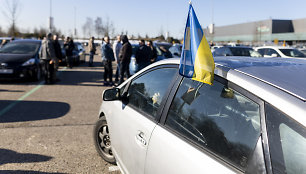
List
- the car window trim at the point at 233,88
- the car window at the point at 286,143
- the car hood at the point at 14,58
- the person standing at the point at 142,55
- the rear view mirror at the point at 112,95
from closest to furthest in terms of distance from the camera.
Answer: the car window at the point at 286,143 → the car window trim at the point at 233,88 → the rear view mirror at the point at 112,95 → the car hood at the point at 14,58 → the person standing at the point at 142,55

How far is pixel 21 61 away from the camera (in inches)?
396

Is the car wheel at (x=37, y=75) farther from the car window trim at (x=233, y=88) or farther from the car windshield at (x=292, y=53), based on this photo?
the car windshield at (x=292, y=53)

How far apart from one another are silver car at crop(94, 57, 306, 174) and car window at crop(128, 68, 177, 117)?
1 centimetres

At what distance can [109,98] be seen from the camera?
3.32 meters

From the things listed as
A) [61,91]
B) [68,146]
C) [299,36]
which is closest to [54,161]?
[68,146]

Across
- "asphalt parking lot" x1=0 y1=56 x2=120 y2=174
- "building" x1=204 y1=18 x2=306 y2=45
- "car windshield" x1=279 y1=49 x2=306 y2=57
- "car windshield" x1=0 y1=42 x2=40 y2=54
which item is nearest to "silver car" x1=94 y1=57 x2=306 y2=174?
"asphalt parking lot" x1=0 y1=56 x2=120 y2=174

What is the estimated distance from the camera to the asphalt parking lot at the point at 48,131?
370 centimetres

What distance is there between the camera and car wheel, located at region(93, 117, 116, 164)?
3723mm

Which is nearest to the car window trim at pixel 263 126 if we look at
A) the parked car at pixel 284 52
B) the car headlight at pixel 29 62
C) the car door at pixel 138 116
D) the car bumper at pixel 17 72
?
the car door at pixel 138 116

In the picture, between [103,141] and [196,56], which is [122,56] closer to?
[103,141]

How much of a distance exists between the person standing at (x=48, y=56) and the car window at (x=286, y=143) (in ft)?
30.9

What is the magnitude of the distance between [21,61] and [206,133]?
9583mm

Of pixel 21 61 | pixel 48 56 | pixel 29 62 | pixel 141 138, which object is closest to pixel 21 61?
pixel 21 61

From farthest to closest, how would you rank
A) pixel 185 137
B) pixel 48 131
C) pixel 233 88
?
pixel 48 131 < pixel 185 137 < pixel 233 88
